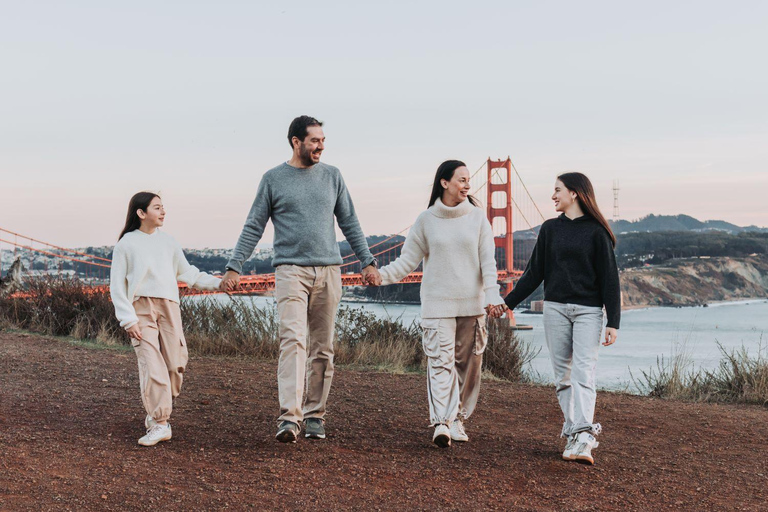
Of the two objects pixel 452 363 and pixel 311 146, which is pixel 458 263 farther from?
pixel 311 146

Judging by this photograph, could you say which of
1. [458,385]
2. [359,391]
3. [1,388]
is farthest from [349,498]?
[1,388]

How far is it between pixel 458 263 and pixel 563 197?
558 mm

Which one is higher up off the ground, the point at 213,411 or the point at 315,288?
the point at 315,288

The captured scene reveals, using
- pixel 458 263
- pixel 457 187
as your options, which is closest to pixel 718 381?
pixel 458 263

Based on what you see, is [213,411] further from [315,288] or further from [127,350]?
[127,350]

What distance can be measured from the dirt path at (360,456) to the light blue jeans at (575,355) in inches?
8.8

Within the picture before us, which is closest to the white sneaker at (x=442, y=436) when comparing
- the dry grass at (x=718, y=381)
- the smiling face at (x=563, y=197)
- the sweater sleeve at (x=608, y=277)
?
the sweater sleeve at (x=608, y=277)

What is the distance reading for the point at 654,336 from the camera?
26500mm

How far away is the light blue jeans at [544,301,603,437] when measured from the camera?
11.0 ft

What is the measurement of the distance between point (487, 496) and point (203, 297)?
620 centimetres

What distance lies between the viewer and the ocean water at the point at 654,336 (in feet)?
25.3

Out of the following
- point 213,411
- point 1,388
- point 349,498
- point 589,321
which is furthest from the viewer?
point 1,388

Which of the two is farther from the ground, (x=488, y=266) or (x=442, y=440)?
(x=488, y=266)

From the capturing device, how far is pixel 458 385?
12.0 feet
